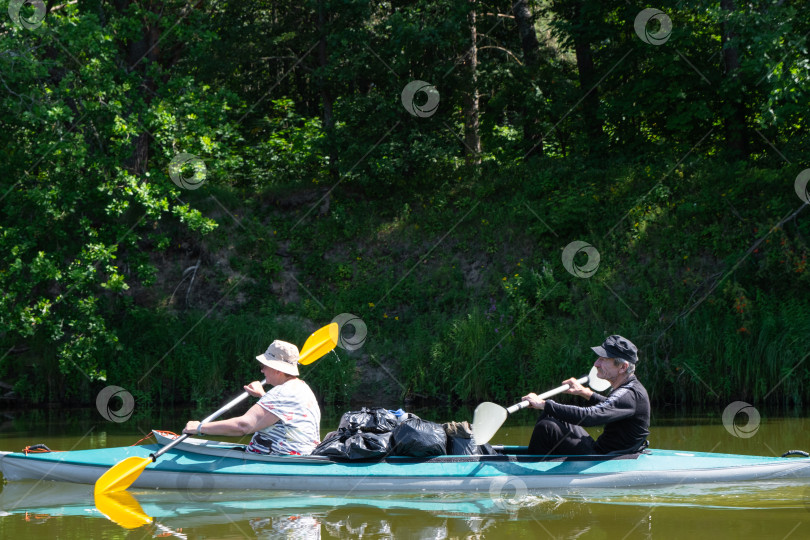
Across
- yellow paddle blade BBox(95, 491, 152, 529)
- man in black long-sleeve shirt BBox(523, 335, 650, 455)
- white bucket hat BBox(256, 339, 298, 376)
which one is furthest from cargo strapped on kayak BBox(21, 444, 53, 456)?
man in black long-sleeve shirt BBox(523, 335, 650, 455)

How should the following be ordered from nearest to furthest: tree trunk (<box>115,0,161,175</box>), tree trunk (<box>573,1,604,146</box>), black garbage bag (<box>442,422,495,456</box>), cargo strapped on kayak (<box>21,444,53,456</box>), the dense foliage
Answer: black garbage bag (<box>442,422,495,456</box>) < cargo strapped on kayak (<box>21,444,53,456</box>) < the dense foliage < tree trunk (<box>115,0,161,175</box>) < tree trunk (<box>573,1,604,146</box>)

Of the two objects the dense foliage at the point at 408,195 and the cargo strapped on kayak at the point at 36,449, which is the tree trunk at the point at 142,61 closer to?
the dense foliage at the point at 408,195

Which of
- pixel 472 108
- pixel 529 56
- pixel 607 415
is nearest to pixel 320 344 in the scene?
pixel 607 415

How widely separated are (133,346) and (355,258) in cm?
447

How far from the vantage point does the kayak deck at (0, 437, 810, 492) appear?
23.1ft

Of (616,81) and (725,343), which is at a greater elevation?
(616,81)

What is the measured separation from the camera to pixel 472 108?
16.5 m

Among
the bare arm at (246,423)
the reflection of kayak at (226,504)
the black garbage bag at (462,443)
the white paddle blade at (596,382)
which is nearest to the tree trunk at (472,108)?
the white paddle blade at (596,382)

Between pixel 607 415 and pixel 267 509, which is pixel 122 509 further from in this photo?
pixel 607 415

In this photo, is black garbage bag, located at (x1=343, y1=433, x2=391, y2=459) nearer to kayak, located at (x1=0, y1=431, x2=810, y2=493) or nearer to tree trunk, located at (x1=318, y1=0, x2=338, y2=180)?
kayak, located at (x1=0, y1=431, x2=810, y2=493)

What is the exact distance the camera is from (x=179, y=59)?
1645 cm

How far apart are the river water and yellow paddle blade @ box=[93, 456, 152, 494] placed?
0.61 feet

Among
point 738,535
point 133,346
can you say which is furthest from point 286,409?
point 133,346

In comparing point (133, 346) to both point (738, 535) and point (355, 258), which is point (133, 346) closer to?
point (355, 258)
